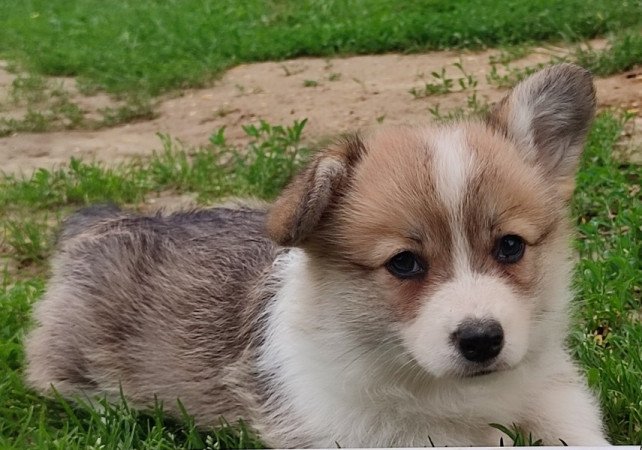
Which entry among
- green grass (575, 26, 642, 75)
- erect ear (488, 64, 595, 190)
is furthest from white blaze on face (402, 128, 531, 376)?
green grass (575, 26, 642, 75)

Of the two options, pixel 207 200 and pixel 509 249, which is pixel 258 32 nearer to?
pixel 207 200

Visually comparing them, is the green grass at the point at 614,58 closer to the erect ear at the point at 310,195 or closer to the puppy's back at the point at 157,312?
the puppy's back at the point at 157,312

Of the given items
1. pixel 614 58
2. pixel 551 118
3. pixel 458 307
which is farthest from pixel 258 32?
pixel 458 307

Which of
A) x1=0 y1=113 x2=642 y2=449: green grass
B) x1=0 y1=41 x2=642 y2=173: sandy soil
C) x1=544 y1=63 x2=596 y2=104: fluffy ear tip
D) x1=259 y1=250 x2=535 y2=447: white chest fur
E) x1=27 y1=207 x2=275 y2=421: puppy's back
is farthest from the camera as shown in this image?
x1=0 y1=41 x2=642 y2=173: sandy soil

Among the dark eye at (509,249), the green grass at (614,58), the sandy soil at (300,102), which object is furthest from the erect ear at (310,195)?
the green grass at (614,58)

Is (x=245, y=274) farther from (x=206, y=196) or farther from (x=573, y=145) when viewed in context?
(x=206, y=196)

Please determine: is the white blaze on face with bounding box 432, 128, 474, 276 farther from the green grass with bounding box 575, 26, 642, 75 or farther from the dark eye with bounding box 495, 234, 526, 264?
the green grass with bounding box 575, 26, 642, 75

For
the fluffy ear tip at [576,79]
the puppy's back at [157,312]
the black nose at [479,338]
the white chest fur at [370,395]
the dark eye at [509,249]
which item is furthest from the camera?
the puppy's back at [157,312]
